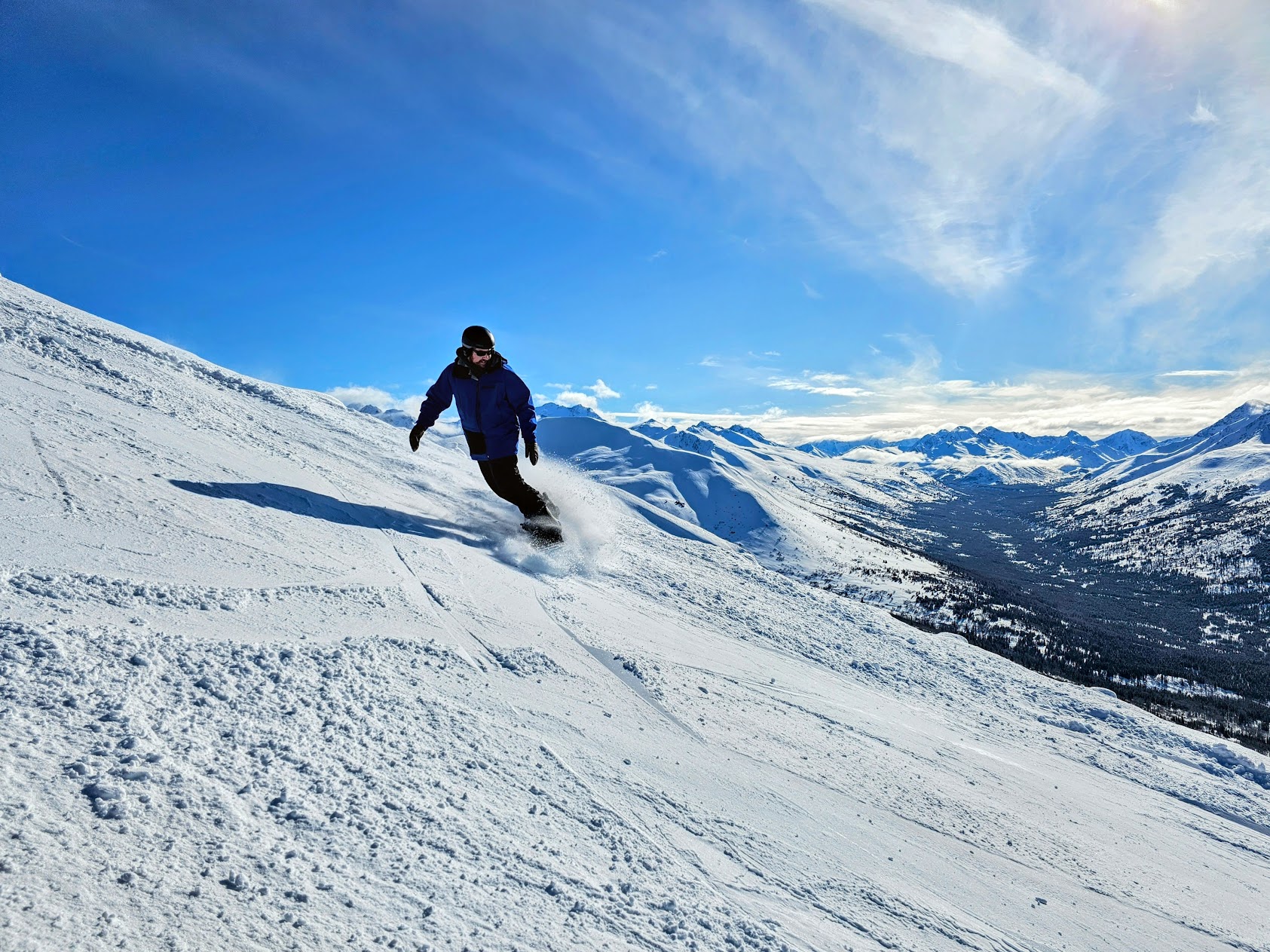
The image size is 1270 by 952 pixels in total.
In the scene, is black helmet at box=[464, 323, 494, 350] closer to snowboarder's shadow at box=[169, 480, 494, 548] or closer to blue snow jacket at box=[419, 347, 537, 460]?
blue snow jacket at box=[419, 347, 537, 460]

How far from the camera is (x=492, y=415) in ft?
30.2

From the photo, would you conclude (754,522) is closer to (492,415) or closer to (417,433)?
(417,433)

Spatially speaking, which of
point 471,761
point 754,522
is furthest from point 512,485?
point 754,522

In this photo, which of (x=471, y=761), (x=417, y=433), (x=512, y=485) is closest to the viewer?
(x=471, y=761)

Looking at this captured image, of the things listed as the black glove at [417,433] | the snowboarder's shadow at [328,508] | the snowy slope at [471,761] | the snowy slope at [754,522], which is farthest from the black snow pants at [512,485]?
the snowy slope at [754,522]

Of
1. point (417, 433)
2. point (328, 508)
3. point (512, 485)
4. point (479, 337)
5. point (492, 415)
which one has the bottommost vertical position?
point (328, 508)

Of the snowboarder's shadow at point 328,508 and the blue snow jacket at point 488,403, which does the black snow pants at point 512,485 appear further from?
the snowboarder's shadow at point 328,508

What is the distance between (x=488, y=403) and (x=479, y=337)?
1.04 meters

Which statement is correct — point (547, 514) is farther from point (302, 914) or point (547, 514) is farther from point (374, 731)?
point (302, 914)

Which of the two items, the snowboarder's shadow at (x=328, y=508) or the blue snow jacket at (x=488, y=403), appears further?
the blue snow jacket at (x=488, y=403)

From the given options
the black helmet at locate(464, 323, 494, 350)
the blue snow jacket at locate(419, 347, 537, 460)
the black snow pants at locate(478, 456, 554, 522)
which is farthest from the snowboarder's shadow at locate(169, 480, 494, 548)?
the black helmet at locate(464, 323, 494, 350)

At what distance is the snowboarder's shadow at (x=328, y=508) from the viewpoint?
7.11 meters

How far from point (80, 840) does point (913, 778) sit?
19.7 ft

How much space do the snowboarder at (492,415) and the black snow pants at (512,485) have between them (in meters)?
0.01
